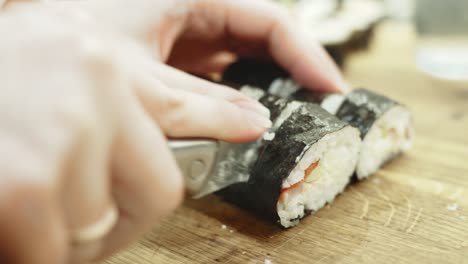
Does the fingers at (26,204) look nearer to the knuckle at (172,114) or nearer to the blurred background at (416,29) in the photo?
the knuckle at (172,114)

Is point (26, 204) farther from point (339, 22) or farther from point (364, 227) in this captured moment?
point (339, 22)

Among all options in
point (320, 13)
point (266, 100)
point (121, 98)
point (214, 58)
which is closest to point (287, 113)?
point (266, 100)

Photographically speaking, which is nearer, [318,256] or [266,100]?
[318,256]

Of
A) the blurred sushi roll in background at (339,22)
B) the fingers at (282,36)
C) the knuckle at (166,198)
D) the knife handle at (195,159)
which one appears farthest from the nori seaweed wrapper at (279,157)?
the blurred sushi roll in background at (339,22)

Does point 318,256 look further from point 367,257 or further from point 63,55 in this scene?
point 63,55

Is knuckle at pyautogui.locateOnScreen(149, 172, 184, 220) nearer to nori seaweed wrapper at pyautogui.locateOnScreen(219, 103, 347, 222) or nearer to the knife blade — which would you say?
the knife blade
